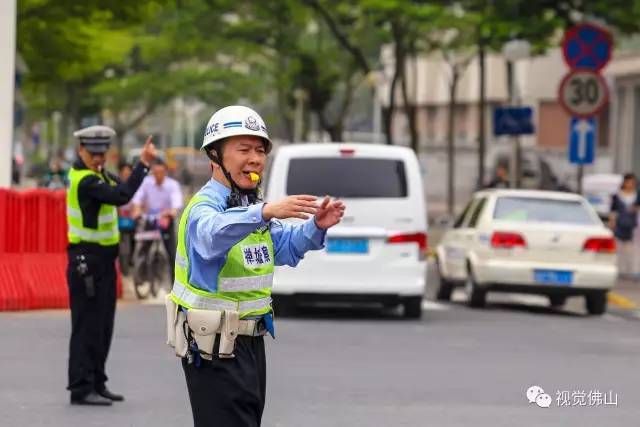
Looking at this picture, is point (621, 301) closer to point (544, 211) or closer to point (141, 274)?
point (544, 211)

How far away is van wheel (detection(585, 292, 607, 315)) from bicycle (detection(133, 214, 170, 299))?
4.90 metres

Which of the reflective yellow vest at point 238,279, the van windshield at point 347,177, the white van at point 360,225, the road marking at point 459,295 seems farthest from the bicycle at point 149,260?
the reflective yellow vest at point 238,279

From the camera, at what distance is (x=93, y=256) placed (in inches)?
456

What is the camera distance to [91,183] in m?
11.7

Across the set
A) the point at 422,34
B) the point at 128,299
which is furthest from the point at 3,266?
the point at 422,34

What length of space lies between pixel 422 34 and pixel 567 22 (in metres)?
17.1

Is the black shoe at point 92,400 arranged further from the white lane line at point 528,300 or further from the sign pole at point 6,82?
the white lane line at point 528,300

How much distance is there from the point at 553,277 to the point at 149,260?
4.58 metres

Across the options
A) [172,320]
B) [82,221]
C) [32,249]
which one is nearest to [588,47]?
[32,249]

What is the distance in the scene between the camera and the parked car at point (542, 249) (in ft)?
65.3

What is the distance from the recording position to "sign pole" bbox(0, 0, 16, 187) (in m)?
20.6

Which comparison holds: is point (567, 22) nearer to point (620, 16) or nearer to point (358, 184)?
point (620, 16)

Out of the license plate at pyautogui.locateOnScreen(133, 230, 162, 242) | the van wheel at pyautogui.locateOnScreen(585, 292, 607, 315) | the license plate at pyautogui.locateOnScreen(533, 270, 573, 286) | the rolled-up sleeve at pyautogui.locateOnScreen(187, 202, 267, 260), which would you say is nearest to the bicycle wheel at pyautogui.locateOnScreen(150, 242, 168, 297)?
the license plate at pyautogui.locateOnScreen(133, 230, 162, 242)

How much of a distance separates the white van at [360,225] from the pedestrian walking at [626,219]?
8.60 metres
